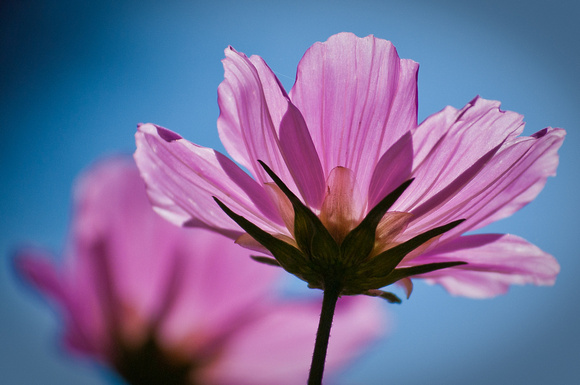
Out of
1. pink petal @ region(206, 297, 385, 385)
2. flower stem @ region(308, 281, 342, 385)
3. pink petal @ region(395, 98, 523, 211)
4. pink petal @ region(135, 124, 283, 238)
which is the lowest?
flower stem @ region(308, 281, 342, 385)

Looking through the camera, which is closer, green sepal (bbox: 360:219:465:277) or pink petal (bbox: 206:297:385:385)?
green sepal (bbox: 360:219:465:277)

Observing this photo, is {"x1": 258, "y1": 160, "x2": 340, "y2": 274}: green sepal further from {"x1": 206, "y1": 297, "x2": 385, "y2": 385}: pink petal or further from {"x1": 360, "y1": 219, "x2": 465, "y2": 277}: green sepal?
{"x1": 206, "y1": 297, "x2": 385, "y2": 385}: pink petal

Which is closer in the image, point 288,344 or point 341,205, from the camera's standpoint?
point 341,205

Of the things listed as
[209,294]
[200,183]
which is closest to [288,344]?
[209,294]

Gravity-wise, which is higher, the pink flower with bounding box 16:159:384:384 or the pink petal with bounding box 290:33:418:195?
the pink petal with bounding box 290:33:418:195

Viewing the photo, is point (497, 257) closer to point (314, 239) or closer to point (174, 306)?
point (314, 239)

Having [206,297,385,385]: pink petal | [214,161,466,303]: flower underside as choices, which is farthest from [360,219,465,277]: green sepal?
[206,297,385,385]: pink petal

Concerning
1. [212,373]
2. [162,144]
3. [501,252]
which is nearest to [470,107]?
[501,252]
